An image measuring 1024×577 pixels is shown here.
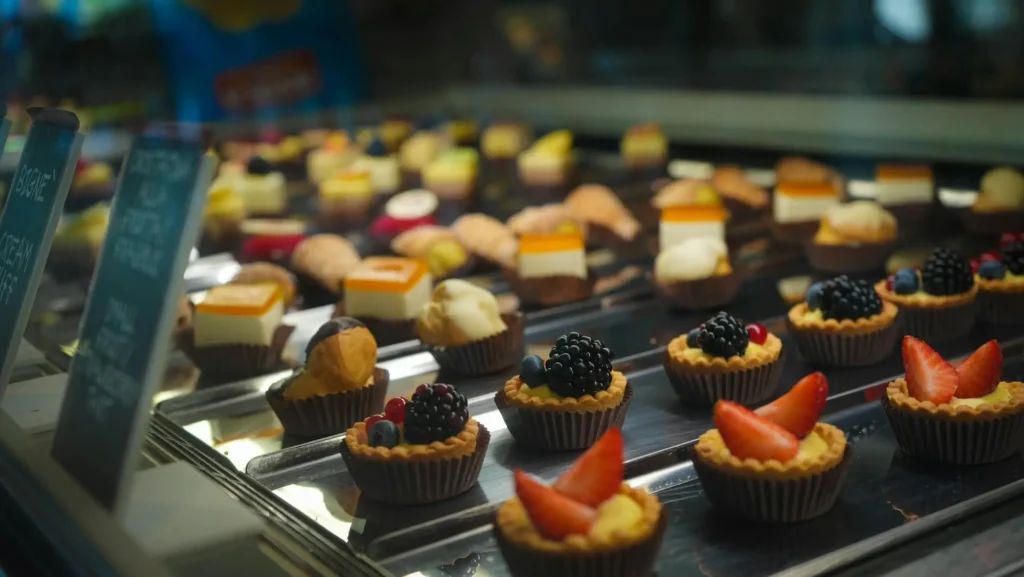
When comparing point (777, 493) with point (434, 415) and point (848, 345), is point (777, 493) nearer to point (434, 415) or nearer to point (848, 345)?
point (434, 415)

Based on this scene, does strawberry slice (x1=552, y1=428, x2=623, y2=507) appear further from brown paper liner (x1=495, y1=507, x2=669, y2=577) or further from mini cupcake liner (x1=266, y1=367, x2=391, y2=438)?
mini cupcake liner (x1=266, y1=367, x2=391, y2=438)

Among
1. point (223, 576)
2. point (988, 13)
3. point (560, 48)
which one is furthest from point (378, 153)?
point (223, 576)

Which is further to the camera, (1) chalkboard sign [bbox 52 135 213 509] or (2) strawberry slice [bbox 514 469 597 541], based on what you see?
(2) strawberry slice [bbox 514 469 597 541]

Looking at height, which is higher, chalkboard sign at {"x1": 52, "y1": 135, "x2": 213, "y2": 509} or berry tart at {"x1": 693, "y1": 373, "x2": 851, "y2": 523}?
chalkboard sign at {"x1": 52, "y1": 135, "x2": 213, "y2": 509}

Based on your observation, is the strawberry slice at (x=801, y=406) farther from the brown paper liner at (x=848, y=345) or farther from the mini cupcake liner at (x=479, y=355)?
the mini cupcake liner at (x=479, y=355)

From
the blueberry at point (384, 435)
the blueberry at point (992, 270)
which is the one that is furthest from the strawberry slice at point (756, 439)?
the blueberry at point (992, 270)

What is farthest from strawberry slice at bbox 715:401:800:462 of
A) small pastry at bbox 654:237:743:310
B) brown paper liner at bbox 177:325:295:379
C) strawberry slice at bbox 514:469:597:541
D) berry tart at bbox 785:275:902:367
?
brown paper liner at bbox 177:325:295:379
